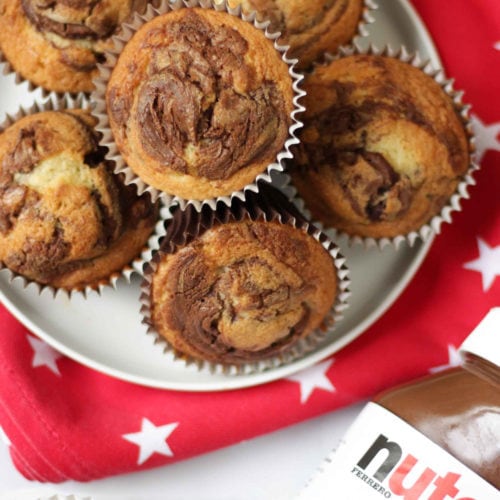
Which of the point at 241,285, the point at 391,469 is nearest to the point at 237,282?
the point at 241,285

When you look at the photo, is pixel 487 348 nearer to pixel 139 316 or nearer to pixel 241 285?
pixel 241 285

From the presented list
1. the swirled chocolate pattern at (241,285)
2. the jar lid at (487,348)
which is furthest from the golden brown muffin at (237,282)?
the jar lid at (487,348)

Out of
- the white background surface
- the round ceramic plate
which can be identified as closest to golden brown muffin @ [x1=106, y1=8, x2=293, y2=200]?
the round ceramic plate

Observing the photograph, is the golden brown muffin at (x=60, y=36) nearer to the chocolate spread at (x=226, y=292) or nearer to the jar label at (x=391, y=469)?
the chocolate spread at (x=226, y=292)

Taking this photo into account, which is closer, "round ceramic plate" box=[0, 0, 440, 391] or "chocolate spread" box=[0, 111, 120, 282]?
"chocolate spread" box=[0, 111, 120, 282]

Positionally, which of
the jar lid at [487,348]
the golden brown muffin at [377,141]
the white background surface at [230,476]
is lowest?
the white background surface at [230,476]

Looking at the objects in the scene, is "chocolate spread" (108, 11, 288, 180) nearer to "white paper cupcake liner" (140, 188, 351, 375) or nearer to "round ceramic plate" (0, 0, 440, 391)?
"white paper cupcake liner" (140, 188, 351, 375)

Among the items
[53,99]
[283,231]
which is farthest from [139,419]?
[53,99]
